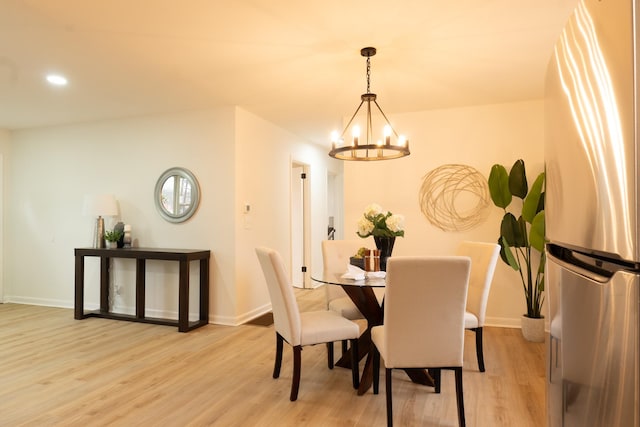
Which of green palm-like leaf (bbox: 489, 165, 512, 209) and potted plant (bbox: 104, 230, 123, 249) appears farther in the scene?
potted plant (bbox: 104, 230, 123, 249)

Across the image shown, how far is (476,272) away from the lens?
3.06 meters

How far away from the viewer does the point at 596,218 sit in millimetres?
496

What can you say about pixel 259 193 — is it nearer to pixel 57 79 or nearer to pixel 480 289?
pixel 57 79

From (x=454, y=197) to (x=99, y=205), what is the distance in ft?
13.2

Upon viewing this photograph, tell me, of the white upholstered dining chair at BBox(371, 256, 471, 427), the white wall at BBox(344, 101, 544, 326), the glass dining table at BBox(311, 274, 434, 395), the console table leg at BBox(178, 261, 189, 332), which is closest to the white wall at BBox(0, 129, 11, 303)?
the console table leg at BBox(178, 261, 189, 332)

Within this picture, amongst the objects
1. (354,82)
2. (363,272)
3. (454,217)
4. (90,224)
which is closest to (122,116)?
(90,224)

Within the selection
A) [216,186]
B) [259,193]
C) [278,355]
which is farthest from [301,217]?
[278,355]

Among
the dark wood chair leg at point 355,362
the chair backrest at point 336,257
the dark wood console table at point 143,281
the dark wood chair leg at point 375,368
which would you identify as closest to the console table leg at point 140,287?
the dark wood console table at point 143,281

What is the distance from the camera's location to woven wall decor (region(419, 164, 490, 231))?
4246mm

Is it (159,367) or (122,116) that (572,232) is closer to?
(159,367)

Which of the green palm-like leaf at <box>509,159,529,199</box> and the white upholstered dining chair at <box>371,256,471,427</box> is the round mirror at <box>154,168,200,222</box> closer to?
the white upholstered dining chair at <box>371,256,471,427</box>

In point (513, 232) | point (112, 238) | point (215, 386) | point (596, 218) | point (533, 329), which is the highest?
point (596, 218)

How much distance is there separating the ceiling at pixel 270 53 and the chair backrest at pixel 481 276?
148 centimetres

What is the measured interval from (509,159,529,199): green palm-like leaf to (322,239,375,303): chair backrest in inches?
67.3
